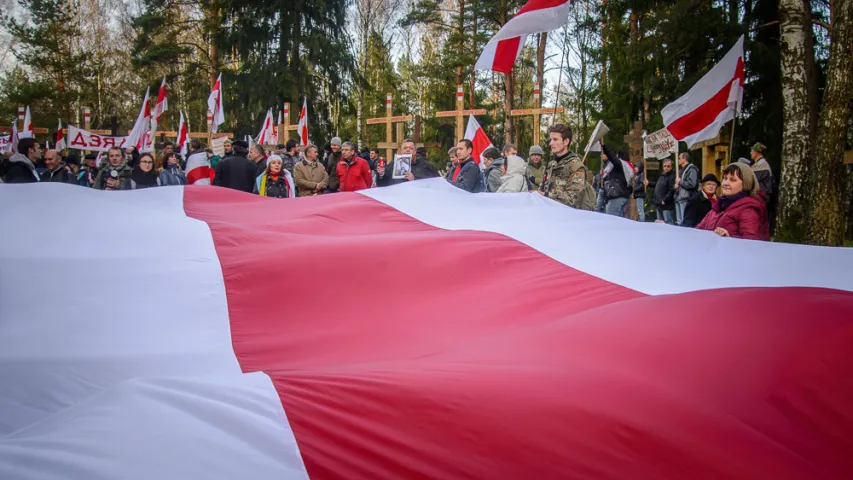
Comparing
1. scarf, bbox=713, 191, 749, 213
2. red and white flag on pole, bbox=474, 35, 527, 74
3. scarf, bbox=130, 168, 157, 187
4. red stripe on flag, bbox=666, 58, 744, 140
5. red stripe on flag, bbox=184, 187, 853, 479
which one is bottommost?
red stripe on flag, bbox=184, 187, 853, 479

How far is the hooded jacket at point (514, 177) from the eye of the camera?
9.56m

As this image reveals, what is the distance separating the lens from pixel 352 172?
38.1 feet

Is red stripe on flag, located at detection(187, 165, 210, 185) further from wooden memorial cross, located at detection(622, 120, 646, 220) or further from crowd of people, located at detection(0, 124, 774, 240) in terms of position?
wooden memorial cross, located at detection(622, 120, 646, 220)

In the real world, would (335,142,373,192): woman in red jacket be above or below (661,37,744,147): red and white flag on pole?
below

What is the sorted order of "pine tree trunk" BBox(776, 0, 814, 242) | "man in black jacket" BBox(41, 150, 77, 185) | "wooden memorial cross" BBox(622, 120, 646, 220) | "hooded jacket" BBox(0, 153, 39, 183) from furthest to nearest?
"wooden memorial cross" BBox(622, 120, 646, 220) → "man in black jacket" BBox(41, 150, 77, 185) → "pine tree trunk" BBox(776, 0, 814, 242) → "hooded jacket" BBox(0, 153, 39, 183)

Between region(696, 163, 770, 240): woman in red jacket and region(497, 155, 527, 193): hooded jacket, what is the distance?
363 centimetres

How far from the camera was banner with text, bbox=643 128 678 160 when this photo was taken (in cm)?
1364

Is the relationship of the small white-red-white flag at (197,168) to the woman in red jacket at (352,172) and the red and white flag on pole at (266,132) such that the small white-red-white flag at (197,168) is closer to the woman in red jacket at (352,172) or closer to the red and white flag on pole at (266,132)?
the woman in red jacket at (352,172)

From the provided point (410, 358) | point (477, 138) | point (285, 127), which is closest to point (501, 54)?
point (410, 358)

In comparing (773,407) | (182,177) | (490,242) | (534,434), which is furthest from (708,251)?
(182,177)

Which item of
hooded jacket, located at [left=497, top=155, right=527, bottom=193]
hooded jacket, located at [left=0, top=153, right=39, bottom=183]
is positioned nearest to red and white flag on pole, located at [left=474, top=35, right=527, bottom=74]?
hooded jacket, located at [left=497, top=155, right=527, bottom=193]

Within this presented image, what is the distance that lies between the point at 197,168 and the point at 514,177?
17.6ft

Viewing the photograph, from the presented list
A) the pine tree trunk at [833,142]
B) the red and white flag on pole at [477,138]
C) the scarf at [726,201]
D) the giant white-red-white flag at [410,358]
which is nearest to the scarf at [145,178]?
the giant white-red-white flag at [410,358]

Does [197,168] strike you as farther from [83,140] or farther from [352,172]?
[83,140]
